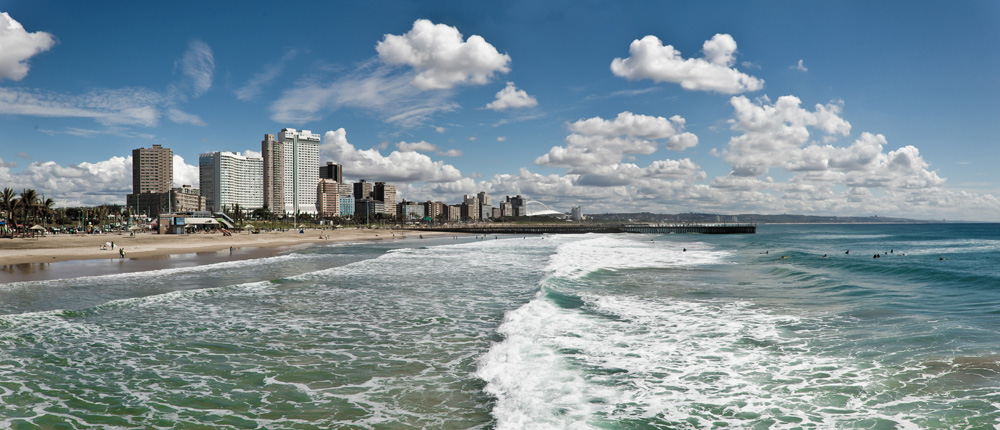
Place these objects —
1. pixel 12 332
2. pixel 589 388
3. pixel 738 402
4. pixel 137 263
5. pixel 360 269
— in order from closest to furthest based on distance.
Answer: pixel 738 402, pixel 589 388, pixel 12 332, pixel 360 269, pixel 137 263

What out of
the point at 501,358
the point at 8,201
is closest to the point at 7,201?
the point at 8,201

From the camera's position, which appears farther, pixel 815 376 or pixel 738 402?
pixel 815 376

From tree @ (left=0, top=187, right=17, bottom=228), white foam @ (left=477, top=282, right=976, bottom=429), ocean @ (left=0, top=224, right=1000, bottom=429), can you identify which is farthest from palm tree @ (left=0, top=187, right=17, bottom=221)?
white foam @ (left=477, top=282, right=976, bottom=429)

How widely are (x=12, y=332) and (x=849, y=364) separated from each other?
65.9 feet

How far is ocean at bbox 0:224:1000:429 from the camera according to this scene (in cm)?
741

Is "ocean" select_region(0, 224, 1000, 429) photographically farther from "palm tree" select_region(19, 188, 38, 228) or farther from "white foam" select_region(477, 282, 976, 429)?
"palm tree" select_region(19, 188, 38, 228)

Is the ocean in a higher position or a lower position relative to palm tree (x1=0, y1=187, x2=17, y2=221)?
lower

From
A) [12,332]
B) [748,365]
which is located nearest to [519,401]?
[748,365]

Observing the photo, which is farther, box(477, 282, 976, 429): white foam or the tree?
the tree

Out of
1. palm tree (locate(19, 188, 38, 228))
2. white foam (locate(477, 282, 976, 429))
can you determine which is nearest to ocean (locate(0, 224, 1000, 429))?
white foam (locate(477, 282, 976, 429))

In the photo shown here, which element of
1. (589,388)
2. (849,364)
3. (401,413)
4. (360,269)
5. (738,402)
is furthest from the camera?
(360,269)

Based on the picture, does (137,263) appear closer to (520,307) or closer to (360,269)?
(360,269)

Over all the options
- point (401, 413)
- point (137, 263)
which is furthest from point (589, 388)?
point (137, 263)

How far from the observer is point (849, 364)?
31.9ft
